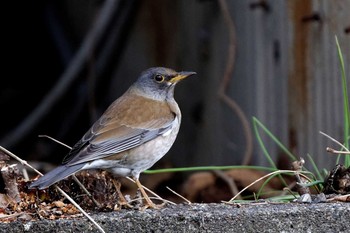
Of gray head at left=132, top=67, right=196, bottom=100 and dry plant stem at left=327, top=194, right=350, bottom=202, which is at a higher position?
gray head at left=132, top=67, right=196, bottom=100

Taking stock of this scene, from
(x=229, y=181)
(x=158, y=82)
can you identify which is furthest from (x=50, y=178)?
(x=229, y=181)

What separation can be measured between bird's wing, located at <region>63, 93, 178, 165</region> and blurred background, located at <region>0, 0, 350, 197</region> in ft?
5.69

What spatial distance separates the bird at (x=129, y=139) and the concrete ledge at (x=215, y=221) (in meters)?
0.47

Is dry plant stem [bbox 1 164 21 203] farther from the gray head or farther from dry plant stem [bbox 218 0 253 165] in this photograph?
dry plant stem [bbox 218 0 253 165]

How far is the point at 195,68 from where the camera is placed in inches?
337

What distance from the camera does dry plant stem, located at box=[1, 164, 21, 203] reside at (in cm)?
405

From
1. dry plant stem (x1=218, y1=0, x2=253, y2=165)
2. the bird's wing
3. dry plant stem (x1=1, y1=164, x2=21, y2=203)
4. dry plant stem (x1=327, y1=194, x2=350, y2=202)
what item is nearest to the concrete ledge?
dry plant stem (x1=327, y1=194, x2=350, y2=202)

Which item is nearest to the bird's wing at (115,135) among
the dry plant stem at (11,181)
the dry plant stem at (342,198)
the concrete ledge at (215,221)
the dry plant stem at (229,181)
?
the dry plant stem at (11,181)

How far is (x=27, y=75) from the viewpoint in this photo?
10.6 metres

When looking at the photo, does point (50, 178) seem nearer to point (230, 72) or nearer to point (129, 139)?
point (129, 139)

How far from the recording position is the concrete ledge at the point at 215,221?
12.3ft

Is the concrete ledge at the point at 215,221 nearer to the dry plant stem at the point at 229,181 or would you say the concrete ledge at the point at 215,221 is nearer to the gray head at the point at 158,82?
the gray head at the point at 158,82

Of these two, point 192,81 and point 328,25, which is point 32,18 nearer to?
point 192,81

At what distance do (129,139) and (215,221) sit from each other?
1229 mm
